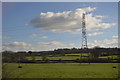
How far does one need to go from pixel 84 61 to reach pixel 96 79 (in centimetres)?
4157

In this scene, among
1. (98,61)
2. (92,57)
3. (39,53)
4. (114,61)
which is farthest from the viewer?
(39,53)

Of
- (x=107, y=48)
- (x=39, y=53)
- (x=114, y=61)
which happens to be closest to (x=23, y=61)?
(x=39, y=53)

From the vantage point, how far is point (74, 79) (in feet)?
112

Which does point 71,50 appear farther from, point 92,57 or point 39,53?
point 92,57

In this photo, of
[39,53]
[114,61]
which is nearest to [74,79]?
[114,61]

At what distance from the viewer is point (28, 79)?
34.0 metres

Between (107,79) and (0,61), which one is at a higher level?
(0,61)

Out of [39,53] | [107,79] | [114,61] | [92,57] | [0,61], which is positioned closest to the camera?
[0,61]

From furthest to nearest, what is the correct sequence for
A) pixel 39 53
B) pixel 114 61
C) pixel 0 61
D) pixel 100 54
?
1. pixel 39 53
2. pixel 100 54
3. pixel 114 61
4. pixel 0 61

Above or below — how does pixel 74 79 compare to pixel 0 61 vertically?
below

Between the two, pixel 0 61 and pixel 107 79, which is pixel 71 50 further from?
pixel 0 61

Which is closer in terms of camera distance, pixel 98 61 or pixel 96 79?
pixel 96 79

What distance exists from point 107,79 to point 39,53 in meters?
66.6

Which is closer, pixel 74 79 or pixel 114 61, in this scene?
pixel 74 79
